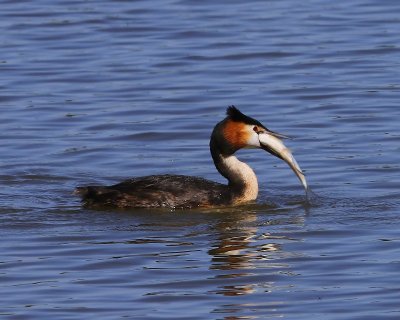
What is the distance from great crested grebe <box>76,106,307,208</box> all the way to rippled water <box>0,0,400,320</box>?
0.13 metres

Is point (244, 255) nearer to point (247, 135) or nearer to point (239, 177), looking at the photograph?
point (239, 177)

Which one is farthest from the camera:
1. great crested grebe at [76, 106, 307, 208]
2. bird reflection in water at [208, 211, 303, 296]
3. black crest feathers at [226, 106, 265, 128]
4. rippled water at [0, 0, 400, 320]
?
black crest feathers at [226, 106, 265, 128]

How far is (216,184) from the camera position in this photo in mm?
13461

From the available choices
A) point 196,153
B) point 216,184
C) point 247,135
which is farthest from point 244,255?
point 196,153

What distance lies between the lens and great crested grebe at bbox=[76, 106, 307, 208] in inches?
517

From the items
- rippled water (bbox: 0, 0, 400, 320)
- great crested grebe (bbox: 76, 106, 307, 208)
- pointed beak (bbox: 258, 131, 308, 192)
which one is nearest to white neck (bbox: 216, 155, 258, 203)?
great crested grebe (bbox: 76, 106, 307, 208)

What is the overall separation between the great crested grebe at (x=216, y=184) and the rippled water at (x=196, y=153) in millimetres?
128

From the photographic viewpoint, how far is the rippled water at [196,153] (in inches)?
413

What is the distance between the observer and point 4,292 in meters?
10.4

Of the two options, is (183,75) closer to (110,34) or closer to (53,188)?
(110,34)

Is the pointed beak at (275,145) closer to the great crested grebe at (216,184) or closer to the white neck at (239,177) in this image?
the great crested grebe at (216,184)

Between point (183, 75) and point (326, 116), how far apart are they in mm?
2749

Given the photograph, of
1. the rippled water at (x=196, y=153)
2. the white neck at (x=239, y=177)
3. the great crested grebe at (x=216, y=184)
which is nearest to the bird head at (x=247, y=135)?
the great crested grebe at (x=216, y=184)

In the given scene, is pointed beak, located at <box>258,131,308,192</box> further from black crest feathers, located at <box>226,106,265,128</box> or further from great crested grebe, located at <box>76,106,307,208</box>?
black crest feathers, located at <box>226,106,265,128</box>
